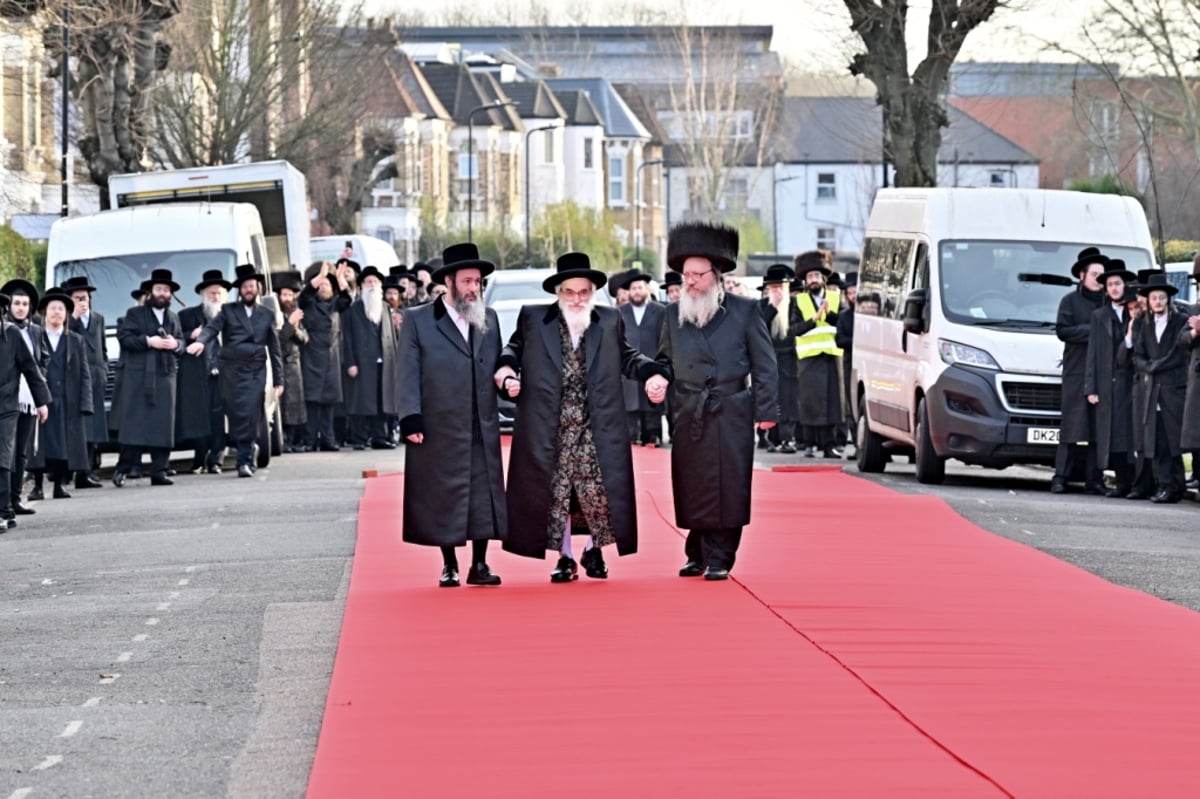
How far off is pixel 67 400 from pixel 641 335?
6428 millimetres

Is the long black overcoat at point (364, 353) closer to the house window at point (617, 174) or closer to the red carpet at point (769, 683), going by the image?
the red carpet at point (769, 683)

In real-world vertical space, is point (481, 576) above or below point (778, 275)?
below

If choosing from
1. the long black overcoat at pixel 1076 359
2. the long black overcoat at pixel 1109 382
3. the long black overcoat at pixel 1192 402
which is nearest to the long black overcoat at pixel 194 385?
the long black overcoat at pixel 1076 359

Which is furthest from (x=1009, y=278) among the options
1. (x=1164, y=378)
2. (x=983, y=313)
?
(x=1164, y=378)

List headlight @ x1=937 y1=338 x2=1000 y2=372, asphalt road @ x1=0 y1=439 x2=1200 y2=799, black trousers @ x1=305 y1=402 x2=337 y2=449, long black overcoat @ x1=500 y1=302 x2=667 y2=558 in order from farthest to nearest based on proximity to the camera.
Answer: black trousers @ x1=305 y1=402 x2=337 y2=449
headlight @ x1=937 y1=338 x2=1000 y2=372
long black overcoat @ x1=500 y1=302 x2=667 y2=558
asphalt road @ x1=0 y1=439 x2=1200 y2=799

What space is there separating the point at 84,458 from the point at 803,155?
357 ft

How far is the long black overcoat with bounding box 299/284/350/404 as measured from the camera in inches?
1129

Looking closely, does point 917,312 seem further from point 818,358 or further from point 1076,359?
point 818,358

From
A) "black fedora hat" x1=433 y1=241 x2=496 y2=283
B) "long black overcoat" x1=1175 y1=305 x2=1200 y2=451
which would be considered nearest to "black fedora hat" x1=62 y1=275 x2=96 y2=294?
"long black overcoat" x1=1175 y1=305 x2=1200 y2=451

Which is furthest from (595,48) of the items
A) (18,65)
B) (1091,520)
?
(1091,520)

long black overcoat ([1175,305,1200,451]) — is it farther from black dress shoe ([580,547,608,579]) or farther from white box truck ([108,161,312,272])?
white box truck ([108,161,312,272])

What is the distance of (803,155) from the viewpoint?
12925 cm

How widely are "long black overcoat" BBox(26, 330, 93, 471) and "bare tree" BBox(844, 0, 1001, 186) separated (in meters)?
16.8

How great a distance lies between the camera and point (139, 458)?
24359 mm
